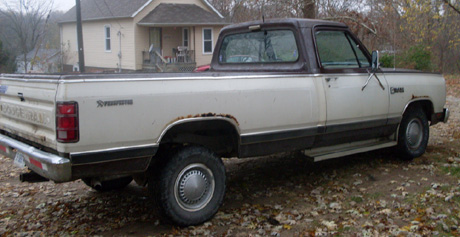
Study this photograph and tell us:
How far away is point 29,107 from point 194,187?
5.69ft

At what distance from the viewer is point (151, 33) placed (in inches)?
1103

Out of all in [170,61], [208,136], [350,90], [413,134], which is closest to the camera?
[208,136]

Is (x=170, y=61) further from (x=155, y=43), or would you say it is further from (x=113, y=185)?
(x=113, y=185)

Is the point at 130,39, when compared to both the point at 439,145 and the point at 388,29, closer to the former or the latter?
the point at 388,29

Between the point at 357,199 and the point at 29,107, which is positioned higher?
the point at 29,107

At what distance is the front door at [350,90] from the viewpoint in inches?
216

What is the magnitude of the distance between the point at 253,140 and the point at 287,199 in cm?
105

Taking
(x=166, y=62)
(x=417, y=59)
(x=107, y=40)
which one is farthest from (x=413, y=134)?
(x=107, y=40)

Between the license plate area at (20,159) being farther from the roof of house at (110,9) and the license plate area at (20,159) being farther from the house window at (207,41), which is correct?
the house window at (207,41)

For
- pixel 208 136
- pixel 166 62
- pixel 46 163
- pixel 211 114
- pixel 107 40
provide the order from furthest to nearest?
1. pixel 107 40
2. pixel 166 62
3. pixel 208 136
4. pixel 211 114
5. pixel 46 163

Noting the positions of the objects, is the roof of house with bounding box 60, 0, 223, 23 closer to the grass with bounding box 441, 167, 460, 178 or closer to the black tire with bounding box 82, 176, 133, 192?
the black tire with bounding box 82, 176, 133, 192

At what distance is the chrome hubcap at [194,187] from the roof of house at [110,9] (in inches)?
932

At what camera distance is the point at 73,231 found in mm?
4578

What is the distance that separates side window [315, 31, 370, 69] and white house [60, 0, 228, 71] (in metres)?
20.7
